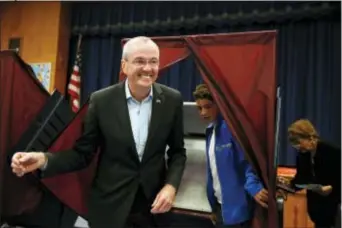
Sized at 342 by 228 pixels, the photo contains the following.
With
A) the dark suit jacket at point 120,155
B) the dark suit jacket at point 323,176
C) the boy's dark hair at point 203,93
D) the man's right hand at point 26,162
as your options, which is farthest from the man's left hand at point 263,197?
the dark suit jacket at point 323,176

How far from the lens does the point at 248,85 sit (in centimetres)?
168

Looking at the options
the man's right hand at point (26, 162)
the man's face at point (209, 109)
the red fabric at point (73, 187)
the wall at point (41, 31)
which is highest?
the wall at point (41, 31)

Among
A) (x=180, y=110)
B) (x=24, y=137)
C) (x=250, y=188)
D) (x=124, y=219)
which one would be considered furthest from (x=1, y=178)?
(x=250, y=188)

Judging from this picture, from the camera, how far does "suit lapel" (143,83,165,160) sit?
4.63 ft

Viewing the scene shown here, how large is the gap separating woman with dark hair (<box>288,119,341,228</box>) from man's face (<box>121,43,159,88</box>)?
1424 mm

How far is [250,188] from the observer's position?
1.57 m

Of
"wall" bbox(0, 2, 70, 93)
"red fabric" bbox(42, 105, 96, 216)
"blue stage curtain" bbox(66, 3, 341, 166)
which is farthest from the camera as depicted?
"wall" bbox(0, 2, 70, 93)

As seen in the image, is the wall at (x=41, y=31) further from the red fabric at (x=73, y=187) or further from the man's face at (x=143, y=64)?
the man's face at (x=143, y=64)

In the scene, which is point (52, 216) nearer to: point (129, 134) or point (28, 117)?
point (28, 117)

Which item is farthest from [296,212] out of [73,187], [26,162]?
[26,162]

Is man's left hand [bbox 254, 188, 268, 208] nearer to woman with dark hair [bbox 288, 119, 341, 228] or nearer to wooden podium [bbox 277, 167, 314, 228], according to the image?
woman with dark hair [bbox 288, 119, 341, 228]

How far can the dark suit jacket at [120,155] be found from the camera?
1412mm

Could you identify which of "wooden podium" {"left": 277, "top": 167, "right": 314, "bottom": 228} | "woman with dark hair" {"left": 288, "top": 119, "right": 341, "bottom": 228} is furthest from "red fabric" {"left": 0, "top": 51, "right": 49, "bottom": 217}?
"wooden podium" {"left": 277, "top": 167, "right": 314, "bottom": 228}

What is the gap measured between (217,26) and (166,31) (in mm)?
679
